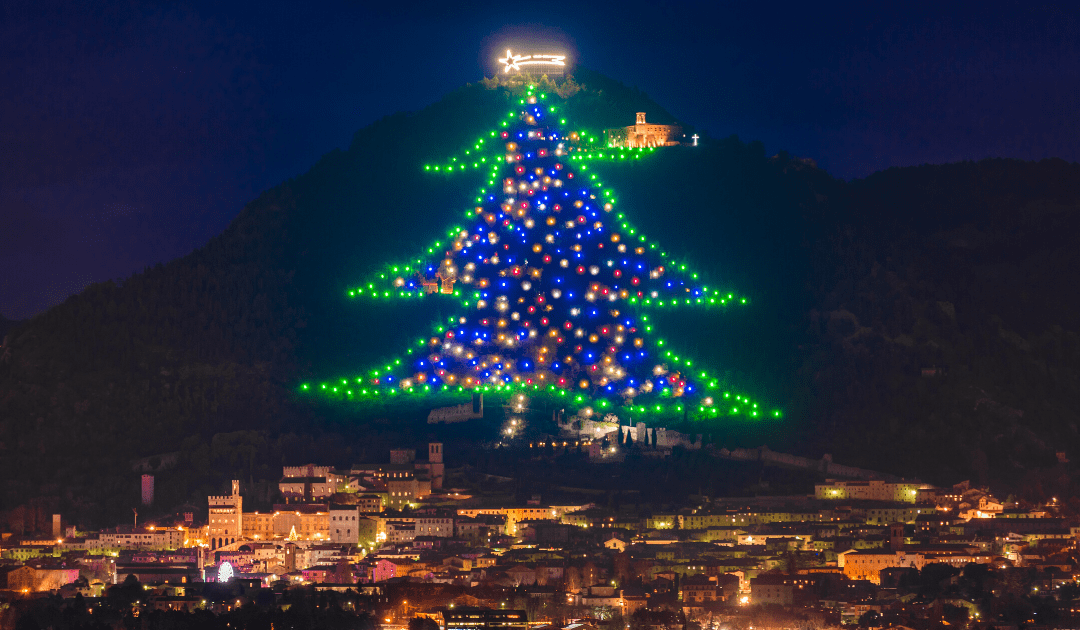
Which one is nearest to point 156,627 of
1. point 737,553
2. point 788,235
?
point 737,553

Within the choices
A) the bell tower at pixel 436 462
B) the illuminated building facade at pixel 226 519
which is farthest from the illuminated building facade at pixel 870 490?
the illuminated building facade at pixel 226 519

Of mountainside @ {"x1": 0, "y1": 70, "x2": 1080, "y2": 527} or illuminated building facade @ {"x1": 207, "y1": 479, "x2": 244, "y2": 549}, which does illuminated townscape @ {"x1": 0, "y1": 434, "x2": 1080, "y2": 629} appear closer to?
illuminated building facade @ {"x1": 207, "y1": 479, "x2": 244, "y2": 549}

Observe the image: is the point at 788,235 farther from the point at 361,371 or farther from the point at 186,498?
the point at 186,498

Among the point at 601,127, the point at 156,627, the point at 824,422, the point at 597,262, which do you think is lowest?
the point at 156,627

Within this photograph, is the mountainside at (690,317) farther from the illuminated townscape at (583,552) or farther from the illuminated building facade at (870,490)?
the illuminated townscape at (583,552)

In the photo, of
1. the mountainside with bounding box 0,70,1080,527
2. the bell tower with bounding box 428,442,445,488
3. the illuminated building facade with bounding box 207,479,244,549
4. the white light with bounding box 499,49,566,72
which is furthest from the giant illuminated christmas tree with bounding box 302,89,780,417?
the illuminated building facade with bounding box 207,479,244,549

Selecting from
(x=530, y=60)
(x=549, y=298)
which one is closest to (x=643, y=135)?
(x=530, y=60)
